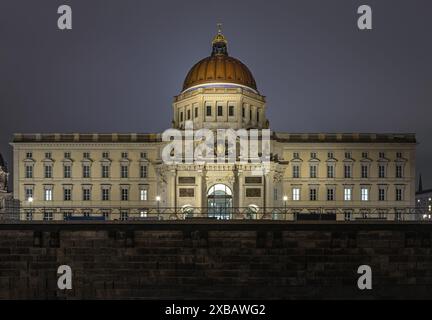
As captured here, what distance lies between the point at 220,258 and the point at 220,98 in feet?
182

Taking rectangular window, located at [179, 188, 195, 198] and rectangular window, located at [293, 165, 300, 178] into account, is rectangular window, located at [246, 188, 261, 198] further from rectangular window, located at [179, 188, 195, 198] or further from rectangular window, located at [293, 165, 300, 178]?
rectangular window, located at [293, 165, 300, 178]

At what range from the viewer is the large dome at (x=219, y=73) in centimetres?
9094

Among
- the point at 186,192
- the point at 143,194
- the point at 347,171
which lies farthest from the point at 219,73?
the point at 347,171

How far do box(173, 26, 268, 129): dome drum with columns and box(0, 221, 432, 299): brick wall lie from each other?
5231 cm

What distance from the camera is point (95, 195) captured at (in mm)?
89250

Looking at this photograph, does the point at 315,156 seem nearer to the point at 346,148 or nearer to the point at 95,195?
the point at 346,148

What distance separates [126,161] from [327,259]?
58.9m

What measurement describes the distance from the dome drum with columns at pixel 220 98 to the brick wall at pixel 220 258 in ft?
172

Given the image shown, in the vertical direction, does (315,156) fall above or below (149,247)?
above

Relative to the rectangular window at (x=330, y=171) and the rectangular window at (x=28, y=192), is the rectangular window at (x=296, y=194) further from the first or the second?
the rectangular window at (x=28, y=192)

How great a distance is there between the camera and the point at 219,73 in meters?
91.2

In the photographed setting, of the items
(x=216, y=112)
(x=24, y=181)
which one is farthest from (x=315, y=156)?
(x=24, y=181)
